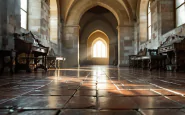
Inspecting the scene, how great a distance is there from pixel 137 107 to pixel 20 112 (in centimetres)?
78

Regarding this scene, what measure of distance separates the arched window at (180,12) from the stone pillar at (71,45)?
309 inches

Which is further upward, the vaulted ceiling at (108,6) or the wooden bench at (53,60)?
the vaulted ceiling at (108,6)

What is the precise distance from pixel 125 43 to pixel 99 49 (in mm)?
15708

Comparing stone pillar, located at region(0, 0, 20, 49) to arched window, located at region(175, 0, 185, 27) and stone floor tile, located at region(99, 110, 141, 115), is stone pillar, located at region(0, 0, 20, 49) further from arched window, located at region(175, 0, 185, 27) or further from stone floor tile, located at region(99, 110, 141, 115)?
arched window, located at region(175, 0, 185, 27)

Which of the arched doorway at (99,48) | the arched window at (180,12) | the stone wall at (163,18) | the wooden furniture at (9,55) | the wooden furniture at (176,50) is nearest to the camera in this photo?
the wooden furniture at (9,55)

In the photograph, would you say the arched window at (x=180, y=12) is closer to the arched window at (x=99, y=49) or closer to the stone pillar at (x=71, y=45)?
the stone pillar at (x=71, y=45)

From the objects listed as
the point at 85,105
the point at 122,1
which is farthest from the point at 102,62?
the point at 85,105

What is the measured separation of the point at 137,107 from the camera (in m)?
1.19

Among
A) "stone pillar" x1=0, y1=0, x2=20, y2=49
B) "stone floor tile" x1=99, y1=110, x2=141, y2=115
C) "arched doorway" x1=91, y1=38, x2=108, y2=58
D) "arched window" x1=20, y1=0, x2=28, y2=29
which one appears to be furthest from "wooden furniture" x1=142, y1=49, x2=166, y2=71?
"arched doorway" x1=91, y1=38, x2=108, y2=58

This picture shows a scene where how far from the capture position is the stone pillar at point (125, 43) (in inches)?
529

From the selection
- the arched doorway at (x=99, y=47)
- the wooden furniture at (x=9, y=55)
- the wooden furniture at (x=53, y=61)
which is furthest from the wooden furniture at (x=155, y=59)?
the arched doorway at (x=99, y=47)

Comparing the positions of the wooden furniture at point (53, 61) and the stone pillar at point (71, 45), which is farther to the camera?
the stone pillar at point (71, 45)

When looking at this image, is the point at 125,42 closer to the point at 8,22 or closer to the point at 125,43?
the point at 125,43

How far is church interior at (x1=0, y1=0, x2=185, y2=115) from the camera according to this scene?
129cm
